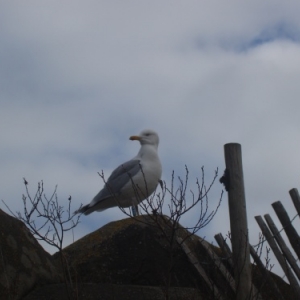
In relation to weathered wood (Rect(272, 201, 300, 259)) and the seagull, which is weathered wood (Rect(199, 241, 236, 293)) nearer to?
weathered wood (Rect(272, 201, 300, 259))

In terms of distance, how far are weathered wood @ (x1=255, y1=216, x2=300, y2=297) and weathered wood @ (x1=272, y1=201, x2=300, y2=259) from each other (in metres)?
0.16

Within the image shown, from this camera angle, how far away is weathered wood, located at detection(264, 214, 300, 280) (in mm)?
6461

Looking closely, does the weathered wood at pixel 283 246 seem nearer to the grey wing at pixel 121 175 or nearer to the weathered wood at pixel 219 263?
the weathered wood at pixel 219 263

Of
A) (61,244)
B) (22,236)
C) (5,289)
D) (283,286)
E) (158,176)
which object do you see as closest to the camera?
(61,244)

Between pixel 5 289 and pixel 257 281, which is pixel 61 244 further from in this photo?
pixel 257 281

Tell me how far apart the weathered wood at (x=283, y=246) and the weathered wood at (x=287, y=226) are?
95mm

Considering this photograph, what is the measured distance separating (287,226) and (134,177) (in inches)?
117

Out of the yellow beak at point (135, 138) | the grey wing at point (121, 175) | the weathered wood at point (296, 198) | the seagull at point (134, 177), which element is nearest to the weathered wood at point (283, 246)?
the weathered wood at point (296, 198)

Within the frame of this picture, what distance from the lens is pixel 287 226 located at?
21.4 feet

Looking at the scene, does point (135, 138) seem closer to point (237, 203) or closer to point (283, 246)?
point (283, 246)

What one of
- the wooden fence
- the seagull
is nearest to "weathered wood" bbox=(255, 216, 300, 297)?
the wooden fence

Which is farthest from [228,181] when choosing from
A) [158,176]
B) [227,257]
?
[158,176]

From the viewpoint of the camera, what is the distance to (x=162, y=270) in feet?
22.1

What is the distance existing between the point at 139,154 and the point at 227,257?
3166 millimetres
